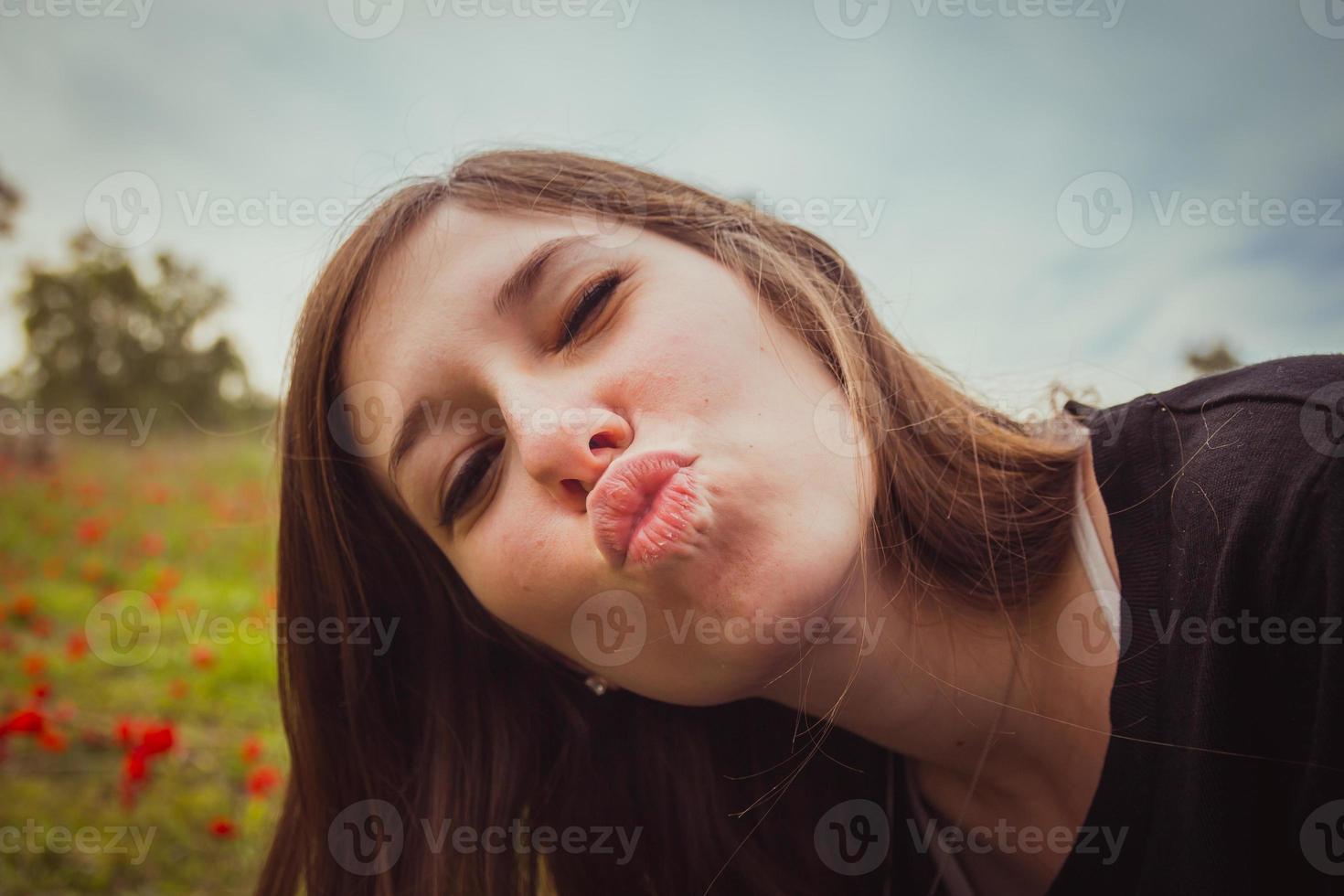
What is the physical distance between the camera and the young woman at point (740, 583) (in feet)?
3.67

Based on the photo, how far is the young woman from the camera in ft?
3.67

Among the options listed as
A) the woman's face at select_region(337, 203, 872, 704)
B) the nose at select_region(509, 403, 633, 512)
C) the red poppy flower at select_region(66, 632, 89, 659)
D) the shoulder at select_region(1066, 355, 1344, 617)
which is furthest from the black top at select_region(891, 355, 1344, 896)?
the red poppy flower at select_region(66, 632, 89, 659)

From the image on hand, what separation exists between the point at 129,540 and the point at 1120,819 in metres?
4.45

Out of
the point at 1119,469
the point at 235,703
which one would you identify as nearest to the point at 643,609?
the point at 1119,469

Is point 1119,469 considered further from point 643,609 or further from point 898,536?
point 643,609

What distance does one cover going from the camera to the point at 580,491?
4.07 ft

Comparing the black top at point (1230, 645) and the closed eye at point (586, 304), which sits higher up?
the closed eye at point (586, 304)

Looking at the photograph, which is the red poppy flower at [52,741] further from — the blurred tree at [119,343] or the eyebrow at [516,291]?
the blurred tree at [119,343]

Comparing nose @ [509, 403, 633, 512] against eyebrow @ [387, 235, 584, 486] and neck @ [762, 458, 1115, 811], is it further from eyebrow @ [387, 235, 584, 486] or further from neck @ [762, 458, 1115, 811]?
neck @ [762, 458, 1115, 811]

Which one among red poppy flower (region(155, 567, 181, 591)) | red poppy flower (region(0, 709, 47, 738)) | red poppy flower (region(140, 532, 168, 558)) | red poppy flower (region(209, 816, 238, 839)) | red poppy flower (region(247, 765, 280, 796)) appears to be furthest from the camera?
red poppy flower (region(140, 532, 168, 558))

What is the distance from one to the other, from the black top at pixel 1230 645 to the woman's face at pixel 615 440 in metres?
0.55

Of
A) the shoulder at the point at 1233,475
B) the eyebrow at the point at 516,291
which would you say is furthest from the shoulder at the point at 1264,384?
the eyebrow at the point at 516,291

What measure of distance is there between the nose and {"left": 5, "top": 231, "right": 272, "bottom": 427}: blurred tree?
5008 mm

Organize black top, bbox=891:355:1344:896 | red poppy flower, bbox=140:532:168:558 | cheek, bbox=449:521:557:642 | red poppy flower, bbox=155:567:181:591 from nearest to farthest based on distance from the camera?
black top, bbox=891:355:1344:896 → cheek, bbox=449:521:557:642 → red poppy flower, bbox=155:567:181:591 → red poppy flower, bbox=140:532:168:558
